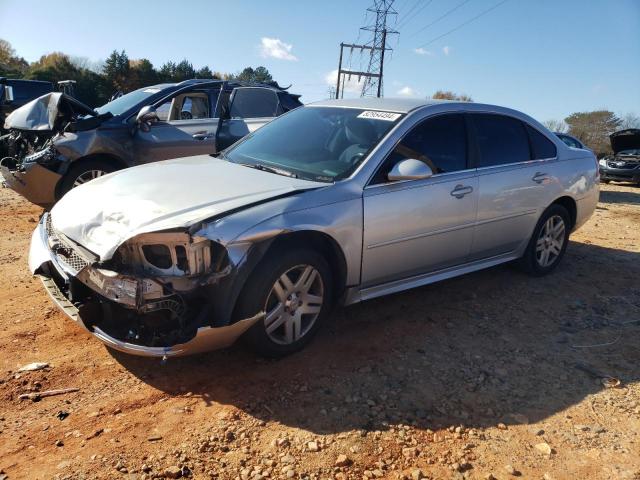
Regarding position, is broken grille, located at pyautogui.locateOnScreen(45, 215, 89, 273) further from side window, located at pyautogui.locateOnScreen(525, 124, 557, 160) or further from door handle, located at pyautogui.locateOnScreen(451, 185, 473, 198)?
side window, located at pyautogui.locateOnScreen(525, 124, 557, 160)

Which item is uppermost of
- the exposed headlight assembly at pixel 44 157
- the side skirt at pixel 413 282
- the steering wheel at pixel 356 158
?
the steering wheel at pixel 356 158

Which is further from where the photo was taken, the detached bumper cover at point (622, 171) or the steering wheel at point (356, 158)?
the detached bumper cover at point (622, 171)

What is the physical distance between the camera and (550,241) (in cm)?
525

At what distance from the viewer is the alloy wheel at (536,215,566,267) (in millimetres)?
5141

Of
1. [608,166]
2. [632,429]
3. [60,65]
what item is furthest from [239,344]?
[60,65]

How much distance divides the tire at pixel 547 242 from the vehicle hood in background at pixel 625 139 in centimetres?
1459

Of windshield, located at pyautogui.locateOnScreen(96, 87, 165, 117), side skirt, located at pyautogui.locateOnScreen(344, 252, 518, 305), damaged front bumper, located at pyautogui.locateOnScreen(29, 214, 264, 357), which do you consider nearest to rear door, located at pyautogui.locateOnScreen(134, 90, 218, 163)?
windshield, located at pyautogui.locateOnScreen(96, 87, 165, 117)

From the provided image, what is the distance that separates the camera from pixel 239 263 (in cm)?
285

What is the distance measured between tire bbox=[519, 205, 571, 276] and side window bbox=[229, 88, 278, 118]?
14.4 ft

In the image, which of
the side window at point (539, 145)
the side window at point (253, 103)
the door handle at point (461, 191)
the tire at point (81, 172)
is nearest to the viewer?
the door handle at point (461, 191)

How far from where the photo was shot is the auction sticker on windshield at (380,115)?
388 cm

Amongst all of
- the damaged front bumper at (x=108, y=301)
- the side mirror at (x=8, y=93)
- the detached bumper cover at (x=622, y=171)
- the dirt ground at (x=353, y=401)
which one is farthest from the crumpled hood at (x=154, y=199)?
the detached bumper cover at (x=622, y=171)

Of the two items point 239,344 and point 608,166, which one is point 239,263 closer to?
point 239,344

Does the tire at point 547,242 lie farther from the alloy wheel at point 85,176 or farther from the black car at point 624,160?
the black car at point 624,160
